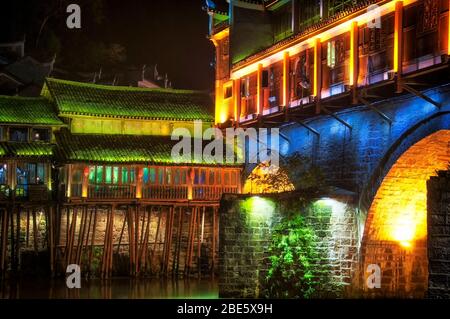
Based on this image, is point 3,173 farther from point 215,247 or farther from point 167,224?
point 215,247

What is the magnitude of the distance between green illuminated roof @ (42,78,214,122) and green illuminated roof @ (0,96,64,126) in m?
0.63

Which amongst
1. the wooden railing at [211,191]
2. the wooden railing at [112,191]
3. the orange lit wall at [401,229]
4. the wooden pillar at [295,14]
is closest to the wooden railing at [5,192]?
the wooden railing at [112,191]

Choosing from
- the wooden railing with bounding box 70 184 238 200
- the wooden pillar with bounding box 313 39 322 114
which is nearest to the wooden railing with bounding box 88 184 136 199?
the wooden railing with bounding box 70 184 238 200

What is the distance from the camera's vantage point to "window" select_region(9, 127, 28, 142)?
4381 centimetres

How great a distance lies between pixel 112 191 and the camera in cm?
4259

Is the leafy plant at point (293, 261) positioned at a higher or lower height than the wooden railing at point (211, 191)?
lower

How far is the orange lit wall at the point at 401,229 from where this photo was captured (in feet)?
92.8

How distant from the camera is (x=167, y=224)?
4409cm

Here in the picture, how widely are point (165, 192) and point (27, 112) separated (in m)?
8.66

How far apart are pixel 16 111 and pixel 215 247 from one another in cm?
1286

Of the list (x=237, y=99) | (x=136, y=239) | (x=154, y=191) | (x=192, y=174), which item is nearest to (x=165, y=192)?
(x=154, y=191)

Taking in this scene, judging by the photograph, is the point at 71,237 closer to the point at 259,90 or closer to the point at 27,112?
the point at 27,112

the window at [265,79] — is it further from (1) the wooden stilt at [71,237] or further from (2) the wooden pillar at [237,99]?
(1) the wooden stilt at [71,237]

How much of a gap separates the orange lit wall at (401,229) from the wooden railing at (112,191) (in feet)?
54.7
